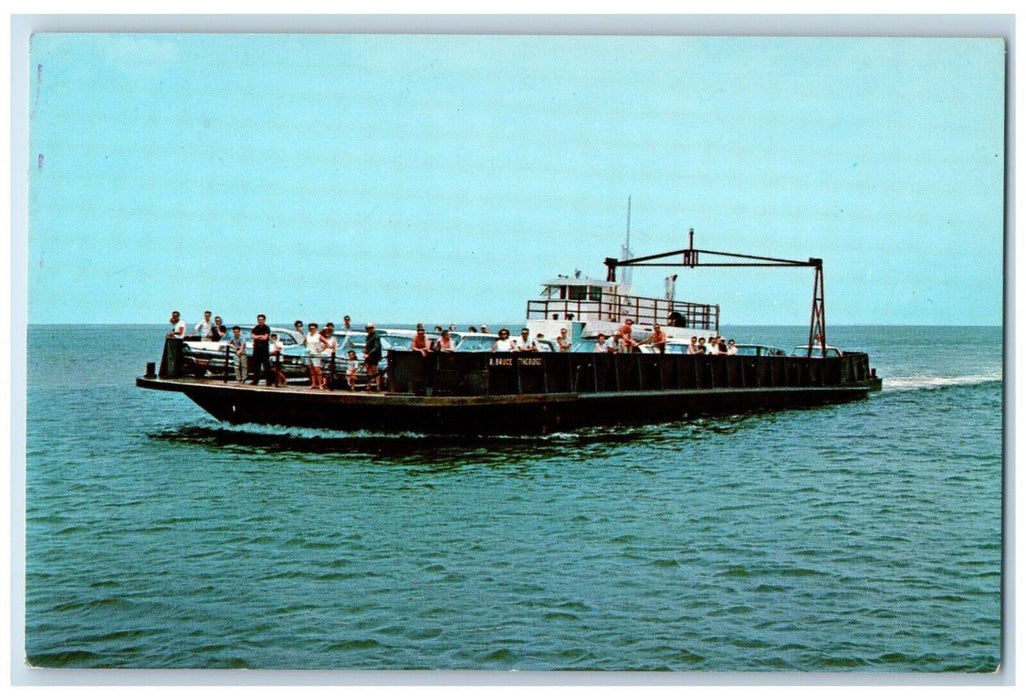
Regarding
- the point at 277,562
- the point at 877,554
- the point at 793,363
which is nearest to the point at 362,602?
the point at 277,562

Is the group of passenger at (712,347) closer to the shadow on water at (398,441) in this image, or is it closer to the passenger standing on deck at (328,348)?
the shadow on water at (398,441)

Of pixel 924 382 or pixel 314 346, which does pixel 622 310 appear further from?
pixel 924 382

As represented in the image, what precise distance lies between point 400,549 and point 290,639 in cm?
214

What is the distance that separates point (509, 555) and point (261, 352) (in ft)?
26.9

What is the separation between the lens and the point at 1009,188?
35.3ft

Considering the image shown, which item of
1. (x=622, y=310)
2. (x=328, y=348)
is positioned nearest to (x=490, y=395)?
(x=328, y=348)

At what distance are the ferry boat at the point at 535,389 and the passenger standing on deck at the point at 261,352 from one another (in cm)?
45

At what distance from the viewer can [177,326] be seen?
717 inches

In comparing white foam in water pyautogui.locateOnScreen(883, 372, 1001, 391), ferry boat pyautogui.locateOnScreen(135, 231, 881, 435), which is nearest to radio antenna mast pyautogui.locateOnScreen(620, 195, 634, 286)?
ferry boat pyautogui.locateOnScreen(135, 231, 881, 435)

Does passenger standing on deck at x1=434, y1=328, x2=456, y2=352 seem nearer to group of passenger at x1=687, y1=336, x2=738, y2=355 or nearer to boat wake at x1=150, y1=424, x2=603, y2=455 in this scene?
boat wake at x1=150, y1=424, x2=603, y2=455

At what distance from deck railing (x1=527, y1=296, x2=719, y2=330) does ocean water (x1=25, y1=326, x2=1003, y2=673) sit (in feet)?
25.4

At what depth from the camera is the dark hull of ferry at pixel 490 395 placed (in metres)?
17.6

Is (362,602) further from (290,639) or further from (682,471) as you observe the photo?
(682,471)

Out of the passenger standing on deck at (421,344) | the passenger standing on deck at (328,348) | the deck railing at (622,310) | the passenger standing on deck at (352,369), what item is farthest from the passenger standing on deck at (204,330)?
the deck railing at (622,310)
